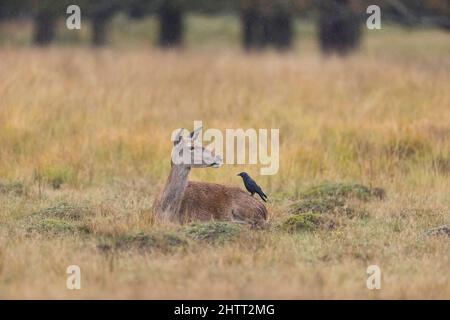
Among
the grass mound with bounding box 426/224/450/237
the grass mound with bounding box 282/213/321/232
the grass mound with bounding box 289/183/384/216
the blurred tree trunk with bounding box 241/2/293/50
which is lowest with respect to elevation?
the grass mound with bounding box 426/224/450/237

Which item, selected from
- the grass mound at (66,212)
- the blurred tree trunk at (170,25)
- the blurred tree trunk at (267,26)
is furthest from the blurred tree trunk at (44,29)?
the grass mound at (66,212)

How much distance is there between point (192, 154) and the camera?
8.91 metres

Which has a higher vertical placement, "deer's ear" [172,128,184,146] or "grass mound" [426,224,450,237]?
"deer's ear" [172,128,184,146]

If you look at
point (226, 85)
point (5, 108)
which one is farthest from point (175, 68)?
point (5, 108)

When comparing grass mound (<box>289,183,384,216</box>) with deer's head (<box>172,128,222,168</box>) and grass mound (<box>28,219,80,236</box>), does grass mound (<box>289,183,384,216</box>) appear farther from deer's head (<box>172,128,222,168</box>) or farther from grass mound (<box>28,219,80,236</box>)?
grass mound (<box>28,219,80,236</box>)

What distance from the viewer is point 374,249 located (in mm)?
8430

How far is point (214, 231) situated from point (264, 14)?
22.7 meters

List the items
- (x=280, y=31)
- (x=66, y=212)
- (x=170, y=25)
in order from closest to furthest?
(x=66, y=212), (x=280, y=31), (x=170, y=25)

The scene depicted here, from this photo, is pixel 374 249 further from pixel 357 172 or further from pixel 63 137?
pixel 63 137

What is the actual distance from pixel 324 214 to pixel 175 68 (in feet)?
27.5

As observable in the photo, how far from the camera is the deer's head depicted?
8.85m

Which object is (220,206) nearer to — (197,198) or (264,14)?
(197,198)

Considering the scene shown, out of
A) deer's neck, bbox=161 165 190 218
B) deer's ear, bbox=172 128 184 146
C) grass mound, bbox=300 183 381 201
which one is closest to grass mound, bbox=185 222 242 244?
deer's neck, bbox=161 165 190 218

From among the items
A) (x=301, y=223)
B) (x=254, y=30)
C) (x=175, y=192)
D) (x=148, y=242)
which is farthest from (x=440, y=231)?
(x=254, y=30)
